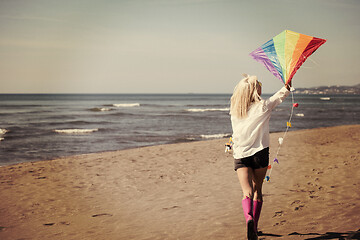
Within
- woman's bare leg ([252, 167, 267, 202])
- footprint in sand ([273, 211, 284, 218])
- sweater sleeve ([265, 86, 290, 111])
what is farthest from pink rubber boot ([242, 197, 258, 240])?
footprint in sand ([273, 211, 284, 218])

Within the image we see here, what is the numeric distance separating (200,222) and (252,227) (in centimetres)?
112

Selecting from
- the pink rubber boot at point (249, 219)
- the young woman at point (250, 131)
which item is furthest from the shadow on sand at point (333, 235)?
the young woman at point (250, 131)

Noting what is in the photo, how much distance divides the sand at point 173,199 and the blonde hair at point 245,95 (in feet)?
4.47

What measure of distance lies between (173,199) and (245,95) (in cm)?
258

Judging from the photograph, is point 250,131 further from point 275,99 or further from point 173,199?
point 173,199

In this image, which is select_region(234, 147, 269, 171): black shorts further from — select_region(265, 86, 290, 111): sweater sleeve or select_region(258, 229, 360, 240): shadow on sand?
select_region(258, 229, 360, 240): shadow on sand

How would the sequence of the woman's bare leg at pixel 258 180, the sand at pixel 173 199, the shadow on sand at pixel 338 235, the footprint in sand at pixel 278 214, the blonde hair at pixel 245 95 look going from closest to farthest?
the blonde hair at pixel 245 95 < the woman's bare leg at pixel 258 180 < the shadow on sand at pixel 338 235 < the sand at pixel 173 199 < the footprint in sand at pixel 278 214

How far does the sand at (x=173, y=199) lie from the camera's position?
3.40 meters

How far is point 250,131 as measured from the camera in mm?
2590

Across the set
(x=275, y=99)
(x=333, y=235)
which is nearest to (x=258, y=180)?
(x=275, y=99)

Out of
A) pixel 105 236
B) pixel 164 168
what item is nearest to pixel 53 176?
pixel 164 168

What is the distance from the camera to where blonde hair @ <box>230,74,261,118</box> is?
100 inches

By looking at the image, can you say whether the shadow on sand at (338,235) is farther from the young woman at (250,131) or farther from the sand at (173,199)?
the young woman at (250,131)

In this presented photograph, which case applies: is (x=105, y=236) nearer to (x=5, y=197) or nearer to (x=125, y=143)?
(x=5, y=197)
